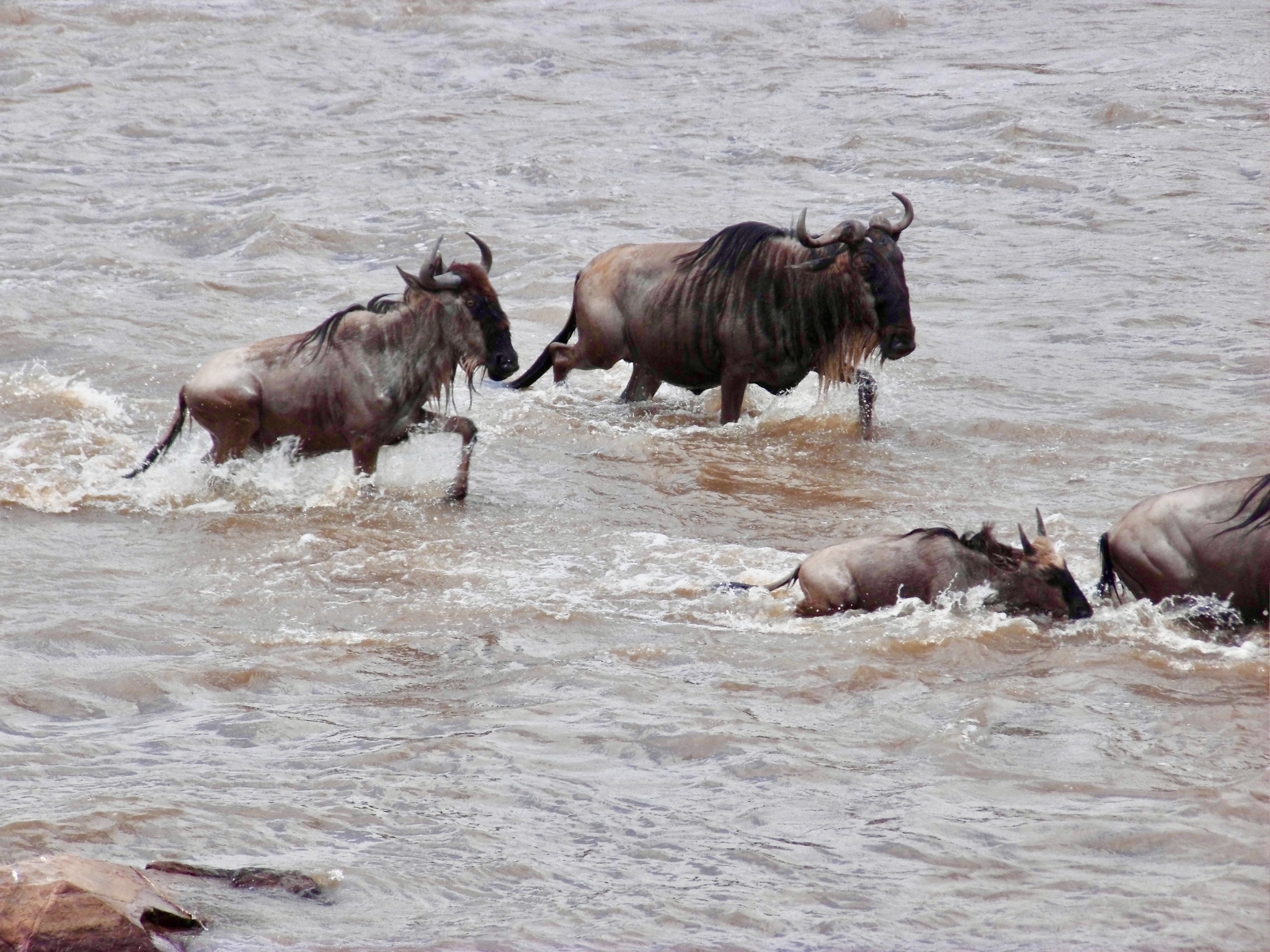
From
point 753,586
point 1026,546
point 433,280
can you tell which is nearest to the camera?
point 1026,546

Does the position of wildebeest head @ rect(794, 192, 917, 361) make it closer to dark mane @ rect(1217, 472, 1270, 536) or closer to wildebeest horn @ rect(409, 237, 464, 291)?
wildebeest horn @ rect(409, 237, 464, 291)

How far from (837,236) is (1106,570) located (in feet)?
12.3

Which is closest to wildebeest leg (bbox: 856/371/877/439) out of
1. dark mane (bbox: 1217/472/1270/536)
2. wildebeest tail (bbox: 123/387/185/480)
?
dark mane (bbox: 1217/472/1270/536)

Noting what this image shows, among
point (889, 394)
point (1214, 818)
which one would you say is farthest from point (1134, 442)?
point (1214, 818)

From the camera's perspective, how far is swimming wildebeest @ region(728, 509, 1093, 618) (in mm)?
6949

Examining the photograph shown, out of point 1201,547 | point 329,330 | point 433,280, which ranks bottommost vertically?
point 1201,547

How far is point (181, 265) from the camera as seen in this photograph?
1434 centimetres

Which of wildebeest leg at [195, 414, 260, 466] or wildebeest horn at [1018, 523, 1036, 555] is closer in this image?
wildebeest horn at [1018, 523, 1036, 555]

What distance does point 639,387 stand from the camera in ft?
36.7

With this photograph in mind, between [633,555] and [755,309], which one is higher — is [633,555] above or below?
below

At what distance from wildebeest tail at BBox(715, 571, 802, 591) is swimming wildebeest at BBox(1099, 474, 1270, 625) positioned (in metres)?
1.38

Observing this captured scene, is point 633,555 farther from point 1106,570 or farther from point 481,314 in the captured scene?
point 1106,570

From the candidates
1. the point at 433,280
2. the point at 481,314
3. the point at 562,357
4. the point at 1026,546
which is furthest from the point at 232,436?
the point at 1026,546

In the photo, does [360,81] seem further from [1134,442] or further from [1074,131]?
[1134,442]
